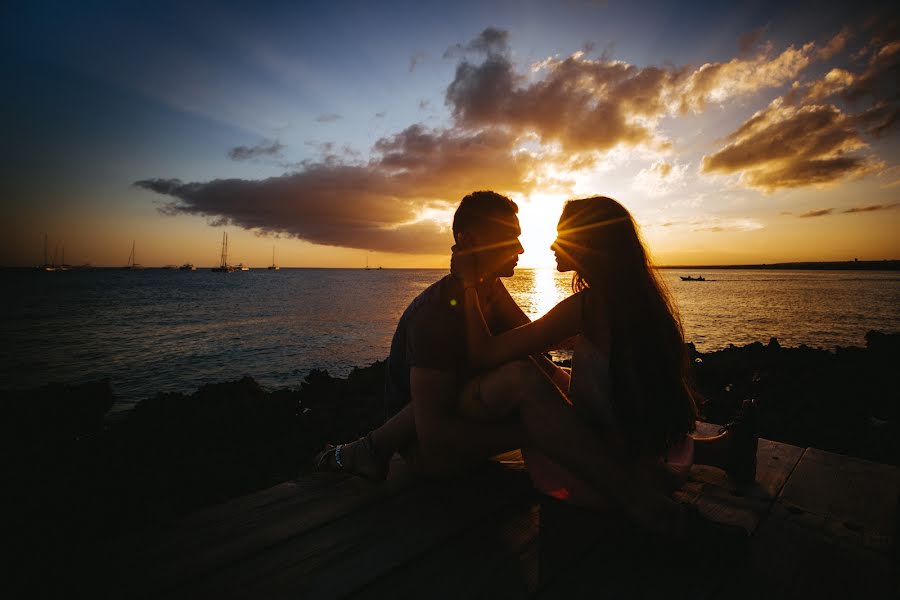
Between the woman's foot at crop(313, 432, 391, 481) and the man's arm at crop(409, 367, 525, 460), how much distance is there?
42 centimetres

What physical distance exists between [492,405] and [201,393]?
10.4 meters

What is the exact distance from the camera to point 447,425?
2404 millimetres

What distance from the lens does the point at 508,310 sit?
325cm

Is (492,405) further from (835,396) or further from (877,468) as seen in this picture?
(835,396)

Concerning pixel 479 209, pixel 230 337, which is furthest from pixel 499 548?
pixel 230 337

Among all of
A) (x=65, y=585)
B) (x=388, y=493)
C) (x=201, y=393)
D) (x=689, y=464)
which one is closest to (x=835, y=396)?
(x=689, y=464)

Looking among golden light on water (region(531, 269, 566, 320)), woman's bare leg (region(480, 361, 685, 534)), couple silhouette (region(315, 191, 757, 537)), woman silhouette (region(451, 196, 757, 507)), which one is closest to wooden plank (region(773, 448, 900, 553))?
couple silhouette (region(315, 191, 757, 537))

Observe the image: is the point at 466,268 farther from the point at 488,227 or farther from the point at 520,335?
the point at 520,335

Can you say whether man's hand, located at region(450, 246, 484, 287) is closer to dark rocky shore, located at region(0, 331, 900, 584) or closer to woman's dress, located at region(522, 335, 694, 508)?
woman's dress, located at region(522, 335, 694, 508)

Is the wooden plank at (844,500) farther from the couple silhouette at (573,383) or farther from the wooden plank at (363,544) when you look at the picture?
the wooden plank at (363,544)

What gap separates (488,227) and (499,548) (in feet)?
6.13

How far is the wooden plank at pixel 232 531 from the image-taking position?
187 centimetres

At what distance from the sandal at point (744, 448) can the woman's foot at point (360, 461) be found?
7.77ft

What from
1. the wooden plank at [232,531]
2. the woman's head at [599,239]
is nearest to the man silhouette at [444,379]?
the wooden plank at [232,531]
